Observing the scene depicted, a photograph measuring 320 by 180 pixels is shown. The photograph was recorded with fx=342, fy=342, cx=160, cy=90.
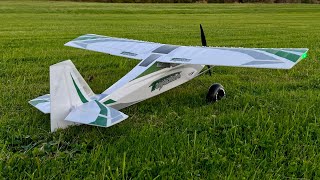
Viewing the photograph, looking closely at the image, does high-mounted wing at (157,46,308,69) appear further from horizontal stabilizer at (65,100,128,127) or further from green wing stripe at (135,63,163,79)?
horizontal stabilizer at (65,100,128,127)

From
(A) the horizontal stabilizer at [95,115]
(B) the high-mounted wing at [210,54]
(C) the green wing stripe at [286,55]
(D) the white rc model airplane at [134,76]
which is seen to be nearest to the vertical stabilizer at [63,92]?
(D) the white rc model airplane at [134,76]

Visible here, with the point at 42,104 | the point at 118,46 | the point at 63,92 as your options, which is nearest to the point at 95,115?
the point at 63,92

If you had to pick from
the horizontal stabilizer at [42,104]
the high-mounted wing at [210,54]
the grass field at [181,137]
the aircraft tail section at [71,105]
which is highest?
the high-mounted wing at [210,54]

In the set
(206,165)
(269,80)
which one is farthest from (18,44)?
(206,165)

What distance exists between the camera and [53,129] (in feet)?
14.8

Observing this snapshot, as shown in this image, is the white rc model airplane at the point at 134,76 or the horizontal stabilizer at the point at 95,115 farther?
the white rc model airplane at the point at 134,76

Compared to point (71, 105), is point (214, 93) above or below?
below

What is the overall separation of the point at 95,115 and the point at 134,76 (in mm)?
1659

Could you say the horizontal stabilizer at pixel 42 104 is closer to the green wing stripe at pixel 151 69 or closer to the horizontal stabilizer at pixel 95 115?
the horizontal stabilizer at pixel 95 115

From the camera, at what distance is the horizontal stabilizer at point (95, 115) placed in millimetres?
4312

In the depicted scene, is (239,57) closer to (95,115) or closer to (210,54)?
(210,54)

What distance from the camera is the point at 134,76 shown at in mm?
5961

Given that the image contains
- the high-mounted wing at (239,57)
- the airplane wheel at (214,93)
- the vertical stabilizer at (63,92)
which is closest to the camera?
the vertical stabilizer at (63,92)

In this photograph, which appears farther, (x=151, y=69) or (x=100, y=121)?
(x=151, y=69)
